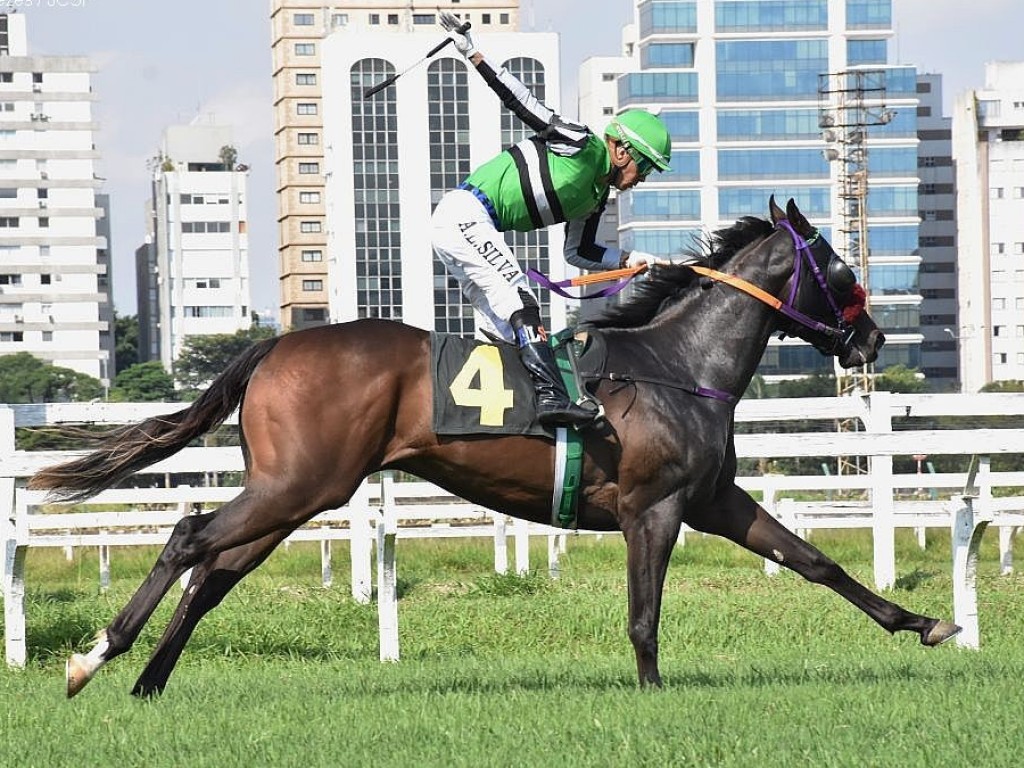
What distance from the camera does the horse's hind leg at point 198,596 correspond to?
294 inches

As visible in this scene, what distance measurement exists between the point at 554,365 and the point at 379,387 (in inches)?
28.5

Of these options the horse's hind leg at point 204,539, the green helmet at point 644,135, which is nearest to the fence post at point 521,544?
the green helmet at point 644,135

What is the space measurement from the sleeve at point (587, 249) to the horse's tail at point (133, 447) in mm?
1508

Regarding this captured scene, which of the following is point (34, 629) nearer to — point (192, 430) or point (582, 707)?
point (192, 430)

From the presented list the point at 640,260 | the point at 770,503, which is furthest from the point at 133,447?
the point at 770,503

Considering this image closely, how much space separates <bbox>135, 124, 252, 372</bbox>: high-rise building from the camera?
6407 inches

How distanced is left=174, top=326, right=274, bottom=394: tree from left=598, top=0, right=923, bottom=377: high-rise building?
32.4m

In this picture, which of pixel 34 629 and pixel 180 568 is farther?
pixel 34 629

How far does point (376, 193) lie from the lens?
449 feet

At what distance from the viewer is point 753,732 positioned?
606 centimetres

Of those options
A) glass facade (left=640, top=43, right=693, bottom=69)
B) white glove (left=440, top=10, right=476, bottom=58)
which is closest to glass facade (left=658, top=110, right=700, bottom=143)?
glass facade (left=640, top=43, right=693, bottom=69)

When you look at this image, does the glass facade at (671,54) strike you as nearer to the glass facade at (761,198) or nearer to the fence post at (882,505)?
the glass facade at (761,198)

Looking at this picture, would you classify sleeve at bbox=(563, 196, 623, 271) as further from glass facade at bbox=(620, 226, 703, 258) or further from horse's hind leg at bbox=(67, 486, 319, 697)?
glass facade at bbox=(620, 226, 703, 258)

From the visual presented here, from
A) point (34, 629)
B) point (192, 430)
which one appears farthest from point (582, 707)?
point (34, 629)
